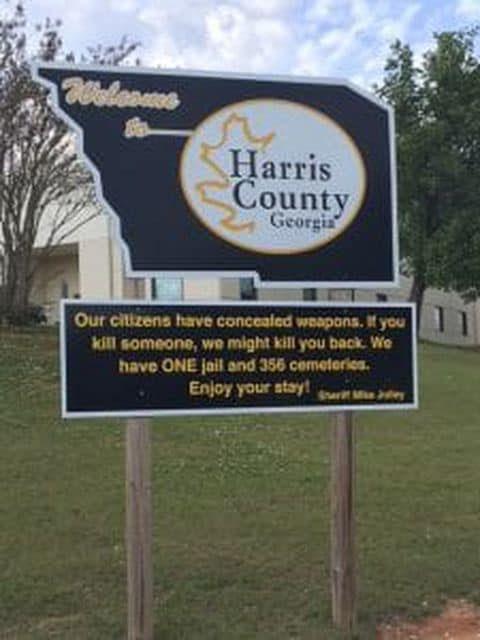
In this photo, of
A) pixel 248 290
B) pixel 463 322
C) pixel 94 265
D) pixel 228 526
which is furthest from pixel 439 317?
pixel 248 290

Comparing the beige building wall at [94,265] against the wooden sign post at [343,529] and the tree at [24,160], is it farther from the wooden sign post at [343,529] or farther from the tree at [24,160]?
the wooden sign post at [343,529]

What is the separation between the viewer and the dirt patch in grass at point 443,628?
6.91 m

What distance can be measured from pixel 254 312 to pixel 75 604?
2107 millimetres

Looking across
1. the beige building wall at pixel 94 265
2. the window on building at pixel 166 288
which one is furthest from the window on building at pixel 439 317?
the window on building at pixel 166 288

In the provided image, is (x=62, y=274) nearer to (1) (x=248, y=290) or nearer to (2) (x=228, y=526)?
(2) (x=228, y=526)

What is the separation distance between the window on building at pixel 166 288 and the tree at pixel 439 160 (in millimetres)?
33504

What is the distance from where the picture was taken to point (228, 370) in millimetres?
6809

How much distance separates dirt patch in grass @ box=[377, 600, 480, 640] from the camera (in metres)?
6.91

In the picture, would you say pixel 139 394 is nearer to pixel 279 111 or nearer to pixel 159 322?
pixel 159 322

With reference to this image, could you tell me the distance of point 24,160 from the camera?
846 inches

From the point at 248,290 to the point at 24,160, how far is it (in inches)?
585

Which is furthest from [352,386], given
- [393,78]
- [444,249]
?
[393,78]

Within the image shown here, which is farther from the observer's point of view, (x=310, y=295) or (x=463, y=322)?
(x=463, y=322)

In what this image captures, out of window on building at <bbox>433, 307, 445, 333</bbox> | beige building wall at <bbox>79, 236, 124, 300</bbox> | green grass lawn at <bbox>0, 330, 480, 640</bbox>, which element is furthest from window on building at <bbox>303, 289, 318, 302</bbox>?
window on building at <bbox>433, 307, 445, 333</bbox>
